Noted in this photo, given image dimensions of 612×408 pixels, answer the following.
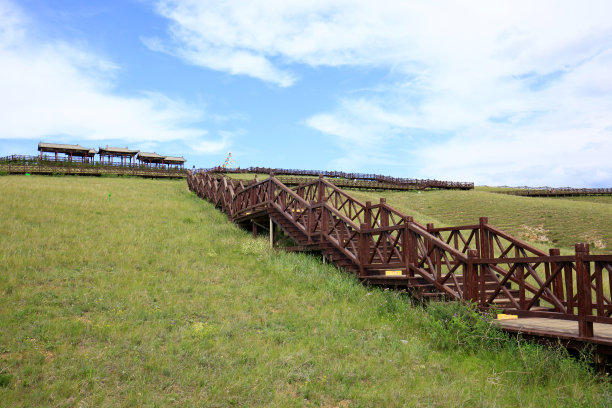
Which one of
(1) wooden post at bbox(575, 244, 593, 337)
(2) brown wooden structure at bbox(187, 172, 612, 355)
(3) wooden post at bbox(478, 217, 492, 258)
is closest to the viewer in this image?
(1) wooden post at bbox(575, 244, 593, 337)

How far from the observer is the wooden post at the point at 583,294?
227 inches

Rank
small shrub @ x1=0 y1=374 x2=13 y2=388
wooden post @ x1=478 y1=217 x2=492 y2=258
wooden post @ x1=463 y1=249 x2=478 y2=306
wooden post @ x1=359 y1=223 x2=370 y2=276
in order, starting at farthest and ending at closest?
wooden post @ x1=359 y1=223 x2=370 y2=276, wooden post @ x1=478 y1=217 x2=492 y2=258, wooden post @ x1=463 y1=249 x2=478 y2=306, small shrub @ x1=0 y1=374 x2=13 y2=388

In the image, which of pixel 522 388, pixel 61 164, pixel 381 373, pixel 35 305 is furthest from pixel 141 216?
pixel 61 164

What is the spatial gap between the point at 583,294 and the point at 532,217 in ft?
88.8

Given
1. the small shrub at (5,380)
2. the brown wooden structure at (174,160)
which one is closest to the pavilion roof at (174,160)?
the brown wooden structure at (174,160)

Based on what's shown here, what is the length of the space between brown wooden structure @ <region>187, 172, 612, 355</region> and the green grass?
28.1ft

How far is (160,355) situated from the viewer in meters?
5.97

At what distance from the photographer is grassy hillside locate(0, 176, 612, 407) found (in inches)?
202

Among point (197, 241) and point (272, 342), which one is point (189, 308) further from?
point (197, 241)

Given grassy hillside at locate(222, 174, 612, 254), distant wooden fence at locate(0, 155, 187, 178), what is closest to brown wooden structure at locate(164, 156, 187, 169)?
distant wooden fence at locate(0, 155, 187, 178)

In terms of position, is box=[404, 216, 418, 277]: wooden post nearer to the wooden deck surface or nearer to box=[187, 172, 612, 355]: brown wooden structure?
box=[187, 172, 612, 355]: brown wooden structure

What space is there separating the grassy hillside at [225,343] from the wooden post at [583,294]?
0.55m

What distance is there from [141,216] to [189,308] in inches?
451

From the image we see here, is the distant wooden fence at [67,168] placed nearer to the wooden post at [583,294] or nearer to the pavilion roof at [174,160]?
the pavilion roof at [174,160]
